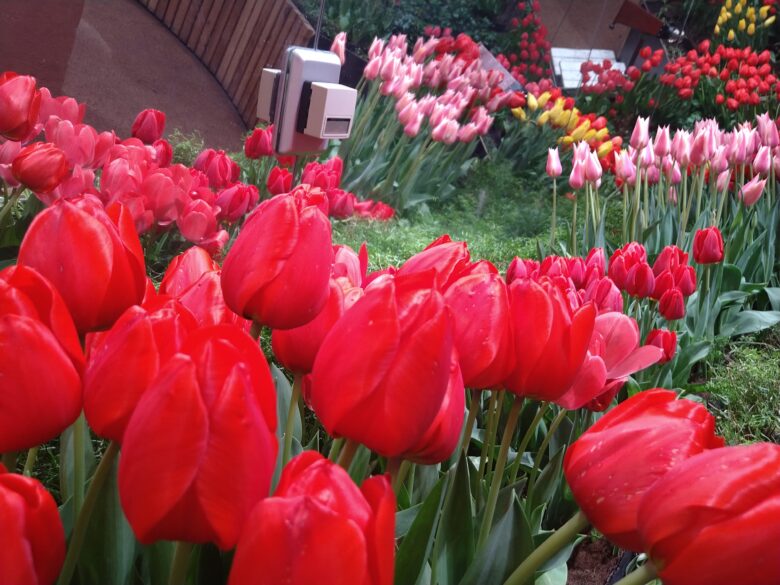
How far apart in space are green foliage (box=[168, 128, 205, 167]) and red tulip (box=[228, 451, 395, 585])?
1202 mm

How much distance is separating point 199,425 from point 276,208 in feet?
0.47

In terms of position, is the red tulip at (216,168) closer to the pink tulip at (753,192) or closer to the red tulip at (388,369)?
the red tulip at (388,369)

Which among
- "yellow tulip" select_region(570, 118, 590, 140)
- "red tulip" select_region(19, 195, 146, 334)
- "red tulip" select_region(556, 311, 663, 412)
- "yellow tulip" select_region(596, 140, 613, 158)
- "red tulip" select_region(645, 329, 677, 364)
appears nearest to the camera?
"red tulip" select_region(19, 195, 146, 334)

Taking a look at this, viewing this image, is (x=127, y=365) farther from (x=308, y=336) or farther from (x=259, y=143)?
(x=259, y=143)

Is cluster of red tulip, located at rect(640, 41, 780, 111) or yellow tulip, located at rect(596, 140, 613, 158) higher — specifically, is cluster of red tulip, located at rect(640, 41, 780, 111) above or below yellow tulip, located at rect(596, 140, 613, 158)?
above

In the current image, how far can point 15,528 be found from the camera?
24 cm

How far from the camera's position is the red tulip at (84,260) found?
13.1 inches

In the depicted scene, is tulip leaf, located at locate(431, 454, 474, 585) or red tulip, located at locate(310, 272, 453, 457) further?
tulip leaf, located at locate(431, 454, 474, 585)

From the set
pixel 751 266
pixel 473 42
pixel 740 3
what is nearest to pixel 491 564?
pixel 751 266

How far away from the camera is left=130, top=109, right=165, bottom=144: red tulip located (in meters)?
1.10

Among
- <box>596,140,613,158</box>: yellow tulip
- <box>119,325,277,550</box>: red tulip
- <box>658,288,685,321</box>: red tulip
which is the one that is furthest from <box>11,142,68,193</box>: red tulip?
<box>596,140,613,158</box>: yellow tulip

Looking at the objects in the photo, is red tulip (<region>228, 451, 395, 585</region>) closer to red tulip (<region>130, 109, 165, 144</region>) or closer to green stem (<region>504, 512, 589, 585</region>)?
green stem (<region>504, 512, 589, 585</region>)

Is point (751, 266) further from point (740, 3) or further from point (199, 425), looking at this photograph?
point (740, 3)

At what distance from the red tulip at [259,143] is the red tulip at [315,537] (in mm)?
1176
